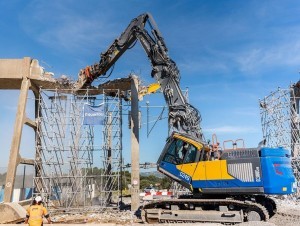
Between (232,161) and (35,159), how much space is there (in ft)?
40.4

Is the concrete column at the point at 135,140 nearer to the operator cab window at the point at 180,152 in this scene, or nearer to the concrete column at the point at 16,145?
the concrete column at the point at 16,145

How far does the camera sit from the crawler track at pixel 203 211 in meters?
10.1

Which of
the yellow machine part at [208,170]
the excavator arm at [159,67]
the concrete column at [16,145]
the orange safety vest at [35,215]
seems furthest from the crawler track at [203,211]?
the concrete column at [16,145]

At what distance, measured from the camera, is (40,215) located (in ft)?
24.1

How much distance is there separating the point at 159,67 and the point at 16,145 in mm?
8498

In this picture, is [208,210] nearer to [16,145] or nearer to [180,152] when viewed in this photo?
[180,152]

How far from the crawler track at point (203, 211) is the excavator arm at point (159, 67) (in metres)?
2.82

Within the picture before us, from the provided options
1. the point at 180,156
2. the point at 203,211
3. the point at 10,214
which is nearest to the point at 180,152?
the point at 180,156

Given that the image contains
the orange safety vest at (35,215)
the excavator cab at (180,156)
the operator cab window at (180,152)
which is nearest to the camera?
the orange safety vest at (35,215)

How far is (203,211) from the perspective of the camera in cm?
1073

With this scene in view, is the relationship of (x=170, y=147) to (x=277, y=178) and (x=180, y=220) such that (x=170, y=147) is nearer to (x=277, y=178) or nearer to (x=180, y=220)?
(x=180, y=220)

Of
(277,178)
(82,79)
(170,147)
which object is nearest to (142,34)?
(82,79)

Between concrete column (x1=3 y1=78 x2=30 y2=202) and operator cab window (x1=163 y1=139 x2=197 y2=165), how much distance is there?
9.12m

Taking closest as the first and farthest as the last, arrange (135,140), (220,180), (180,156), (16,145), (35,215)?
(35,215) < (220,180) < (180,156) < (16,145) < (135,140)
